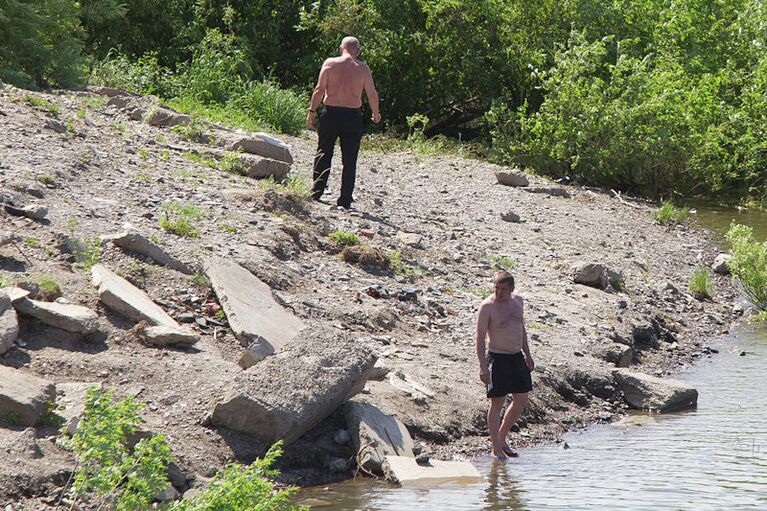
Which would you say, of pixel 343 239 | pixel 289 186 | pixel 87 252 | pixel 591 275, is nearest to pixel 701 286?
pixel 591 275

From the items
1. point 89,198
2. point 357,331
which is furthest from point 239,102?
point 357,331

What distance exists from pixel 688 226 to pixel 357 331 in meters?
10.6

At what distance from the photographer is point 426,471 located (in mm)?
7695

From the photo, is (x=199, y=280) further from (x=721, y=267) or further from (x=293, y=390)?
(x=721, y=267)

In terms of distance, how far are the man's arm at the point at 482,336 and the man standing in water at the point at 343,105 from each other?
5.46 meters

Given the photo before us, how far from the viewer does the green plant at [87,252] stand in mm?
9492

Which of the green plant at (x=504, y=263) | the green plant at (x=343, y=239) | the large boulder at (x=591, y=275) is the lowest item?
the green plant at (x=504, y=263)

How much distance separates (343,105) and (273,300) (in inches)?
172

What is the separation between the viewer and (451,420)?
29.2 feet

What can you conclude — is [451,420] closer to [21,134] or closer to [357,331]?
[357,331]

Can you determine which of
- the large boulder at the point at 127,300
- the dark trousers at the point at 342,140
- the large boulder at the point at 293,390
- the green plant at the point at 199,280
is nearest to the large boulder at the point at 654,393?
the large boulder at the point at 293,390

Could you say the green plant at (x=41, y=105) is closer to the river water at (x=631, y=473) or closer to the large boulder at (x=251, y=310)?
the large boulder at (x=251, y=310)

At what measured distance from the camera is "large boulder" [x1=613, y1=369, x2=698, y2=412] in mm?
10148

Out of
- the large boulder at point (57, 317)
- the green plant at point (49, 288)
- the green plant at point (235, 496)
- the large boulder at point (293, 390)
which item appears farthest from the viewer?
the green plant at point (49, 288)
